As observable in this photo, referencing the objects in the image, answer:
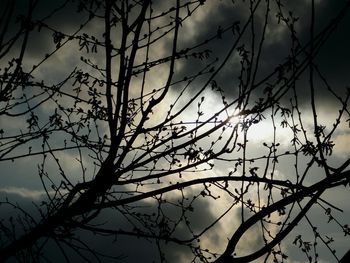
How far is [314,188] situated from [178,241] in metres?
1.75

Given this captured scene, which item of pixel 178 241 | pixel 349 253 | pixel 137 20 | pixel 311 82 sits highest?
pixel 137 20

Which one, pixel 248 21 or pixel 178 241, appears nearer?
pixel 248 21

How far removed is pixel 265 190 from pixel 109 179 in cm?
155

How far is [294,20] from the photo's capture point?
15.3 feet

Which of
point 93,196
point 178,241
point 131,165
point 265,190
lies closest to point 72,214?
point 93,196

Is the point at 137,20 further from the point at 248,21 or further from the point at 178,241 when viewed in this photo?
the point at 178,241

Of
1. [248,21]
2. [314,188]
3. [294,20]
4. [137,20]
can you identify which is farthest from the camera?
[294,20]

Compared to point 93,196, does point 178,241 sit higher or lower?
lower

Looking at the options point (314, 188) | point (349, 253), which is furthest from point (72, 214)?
point (349, 253)

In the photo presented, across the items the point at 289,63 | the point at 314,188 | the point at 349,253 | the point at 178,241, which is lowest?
the point at 349,253

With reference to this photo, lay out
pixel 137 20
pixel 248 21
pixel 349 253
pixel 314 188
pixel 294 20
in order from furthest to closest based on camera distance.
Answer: pixel 294 20 → pixel 137 20 → pixel 248 21 → pixel 314 188 → pixel 349 253

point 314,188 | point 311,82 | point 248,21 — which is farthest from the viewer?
point 248,21

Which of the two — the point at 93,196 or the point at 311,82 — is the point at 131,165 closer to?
the point at 93,196

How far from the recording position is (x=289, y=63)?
4.16 metres
